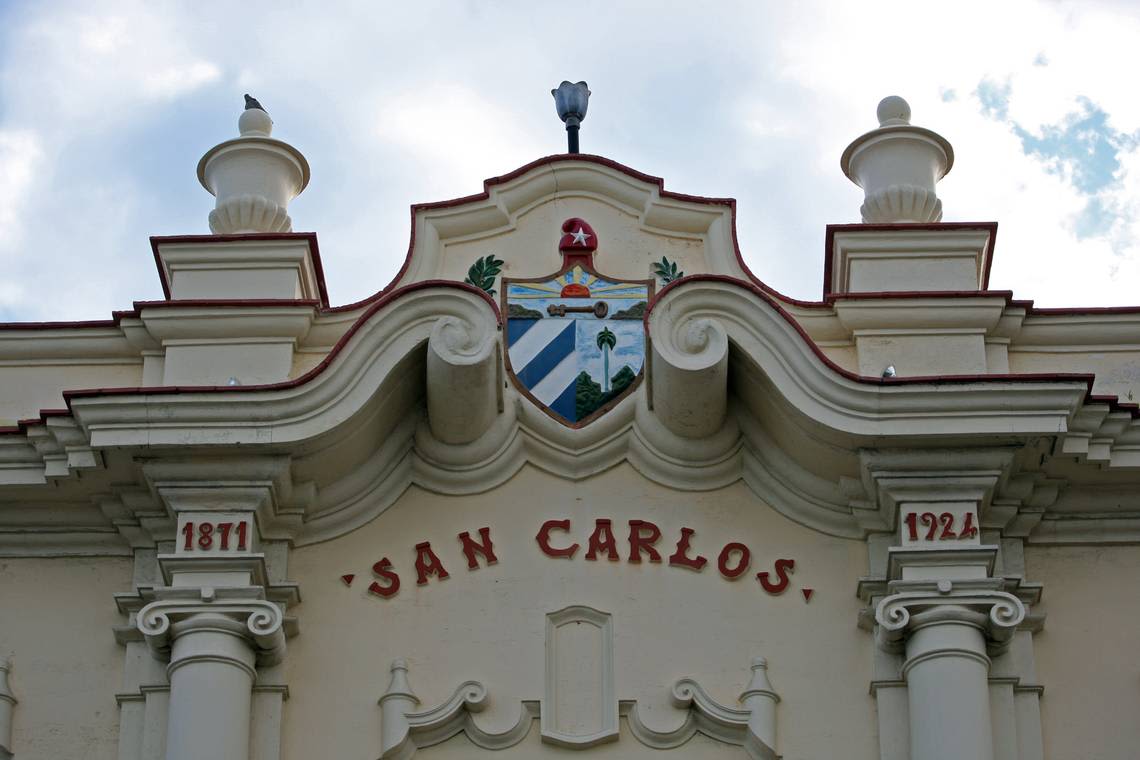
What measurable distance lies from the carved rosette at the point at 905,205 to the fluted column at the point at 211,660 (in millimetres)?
4404

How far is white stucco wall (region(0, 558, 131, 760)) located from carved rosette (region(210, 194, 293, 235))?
2246 millimetres

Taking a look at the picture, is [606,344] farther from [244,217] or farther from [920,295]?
[244,217]

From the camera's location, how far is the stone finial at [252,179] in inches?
592

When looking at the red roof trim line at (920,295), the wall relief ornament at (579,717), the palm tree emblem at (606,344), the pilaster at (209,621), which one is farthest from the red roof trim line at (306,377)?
the red roof trim line at (920,295)

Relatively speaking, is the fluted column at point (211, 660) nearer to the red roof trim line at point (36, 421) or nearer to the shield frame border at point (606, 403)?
the red roof trim line at point (36, 421)

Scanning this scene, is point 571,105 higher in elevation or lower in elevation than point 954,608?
higher

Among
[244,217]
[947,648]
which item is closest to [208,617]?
[244,217]

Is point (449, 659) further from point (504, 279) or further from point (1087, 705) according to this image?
point (1087, 705)

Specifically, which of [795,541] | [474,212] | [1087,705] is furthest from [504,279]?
[1087,705]

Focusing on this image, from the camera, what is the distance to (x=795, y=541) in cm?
1379

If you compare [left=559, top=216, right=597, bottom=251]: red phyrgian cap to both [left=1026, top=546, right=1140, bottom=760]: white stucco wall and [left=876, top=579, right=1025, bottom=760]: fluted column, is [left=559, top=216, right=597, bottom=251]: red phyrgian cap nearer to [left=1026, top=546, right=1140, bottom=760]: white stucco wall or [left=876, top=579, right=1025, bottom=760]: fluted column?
[left=876, top=579, right=1025, bottom=760]: fluted column

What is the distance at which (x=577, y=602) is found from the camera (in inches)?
532

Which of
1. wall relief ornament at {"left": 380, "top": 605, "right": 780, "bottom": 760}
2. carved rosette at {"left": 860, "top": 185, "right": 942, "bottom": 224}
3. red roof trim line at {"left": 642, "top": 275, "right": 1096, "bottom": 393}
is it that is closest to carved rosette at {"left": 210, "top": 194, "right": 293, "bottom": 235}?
red roof trim line at {"left": 642, "top": 275, "right": 1096, "bottom": 393}

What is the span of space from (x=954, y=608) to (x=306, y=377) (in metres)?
3.59
